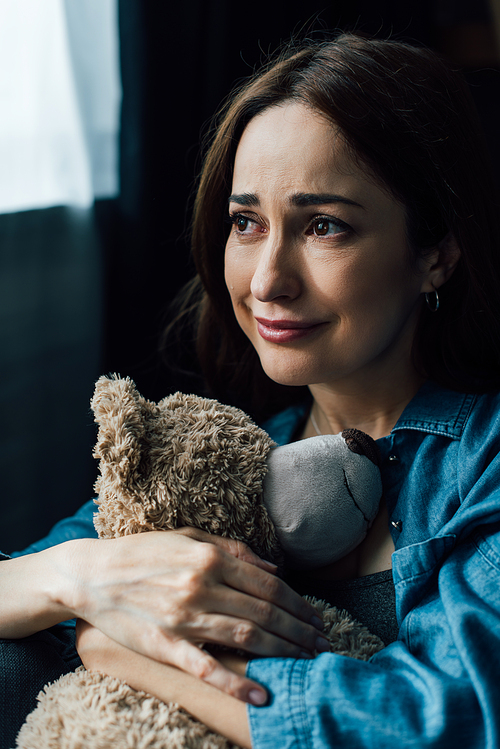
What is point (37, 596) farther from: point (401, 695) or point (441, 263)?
point (441, 263)

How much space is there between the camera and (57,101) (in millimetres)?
1379

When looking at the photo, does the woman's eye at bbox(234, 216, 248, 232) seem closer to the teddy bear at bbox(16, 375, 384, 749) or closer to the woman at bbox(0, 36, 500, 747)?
the woman at bbox(0, 36, 500, 747)

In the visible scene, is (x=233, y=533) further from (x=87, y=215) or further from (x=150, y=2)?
(x=150, y=2)

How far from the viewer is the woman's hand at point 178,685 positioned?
0.73 meters

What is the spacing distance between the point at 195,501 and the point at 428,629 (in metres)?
0.38

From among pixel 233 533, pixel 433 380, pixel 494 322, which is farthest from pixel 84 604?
pixel 494 322

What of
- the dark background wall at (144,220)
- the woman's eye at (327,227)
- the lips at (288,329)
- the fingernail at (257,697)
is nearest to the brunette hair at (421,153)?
the woman's eye at (327,227)

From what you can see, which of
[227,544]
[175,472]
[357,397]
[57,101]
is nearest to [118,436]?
[175,472]

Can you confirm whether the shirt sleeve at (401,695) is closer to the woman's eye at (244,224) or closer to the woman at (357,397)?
the woman at (357,397)

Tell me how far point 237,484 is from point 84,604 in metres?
0.27

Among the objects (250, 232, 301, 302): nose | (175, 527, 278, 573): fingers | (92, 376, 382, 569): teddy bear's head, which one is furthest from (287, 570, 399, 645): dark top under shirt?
(250, 232, 301, 302): nose

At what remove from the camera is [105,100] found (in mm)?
1510

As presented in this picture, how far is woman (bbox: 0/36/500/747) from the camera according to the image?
2.39 feet

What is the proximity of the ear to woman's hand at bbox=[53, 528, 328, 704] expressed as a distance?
24.8 inches
